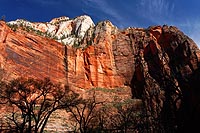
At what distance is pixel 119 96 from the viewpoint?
70125mm

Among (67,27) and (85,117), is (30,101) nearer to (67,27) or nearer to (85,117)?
(85,117)

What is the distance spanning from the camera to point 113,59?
80.2 m

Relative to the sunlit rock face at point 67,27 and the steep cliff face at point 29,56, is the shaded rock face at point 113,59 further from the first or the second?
Answer: the sunlit rock face at point 67,27

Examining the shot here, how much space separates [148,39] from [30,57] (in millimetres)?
37308

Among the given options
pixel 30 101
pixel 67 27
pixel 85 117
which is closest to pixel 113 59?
pixel 85 117

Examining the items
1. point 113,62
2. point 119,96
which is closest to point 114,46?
point 113,62

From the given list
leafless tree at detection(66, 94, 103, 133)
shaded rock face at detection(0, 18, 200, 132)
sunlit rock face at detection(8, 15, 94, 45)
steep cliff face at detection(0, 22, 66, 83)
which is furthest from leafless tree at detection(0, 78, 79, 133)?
sunlit rock face at detection(8, 15, 94, 45)

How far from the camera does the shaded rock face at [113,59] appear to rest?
59.2m

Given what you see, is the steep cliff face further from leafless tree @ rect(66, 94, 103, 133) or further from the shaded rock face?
leafless tree @ rect(66, 94, 103, 133)

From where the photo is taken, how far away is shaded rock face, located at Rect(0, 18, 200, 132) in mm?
59219

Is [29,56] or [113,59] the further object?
[113,59]

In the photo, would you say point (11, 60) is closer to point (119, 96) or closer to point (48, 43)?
point (48, 43)

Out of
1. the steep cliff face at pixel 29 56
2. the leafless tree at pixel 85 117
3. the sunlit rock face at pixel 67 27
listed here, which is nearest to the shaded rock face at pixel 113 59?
the steep cliff face at pixel 29 56

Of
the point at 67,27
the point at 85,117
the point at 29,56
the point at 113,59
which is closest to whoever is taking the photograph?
the point at 85,117
